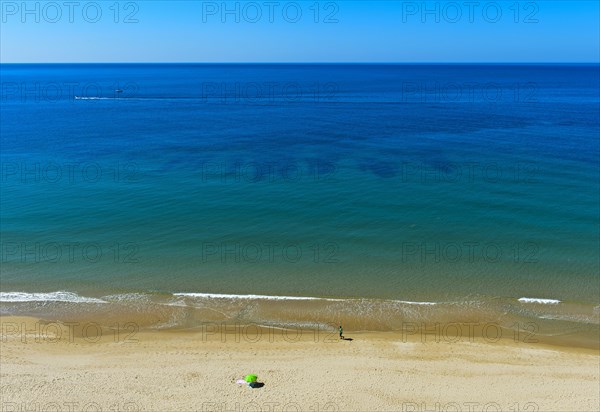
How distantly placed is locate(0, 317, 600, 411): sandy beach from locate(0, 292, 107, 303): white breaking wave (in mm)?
2084

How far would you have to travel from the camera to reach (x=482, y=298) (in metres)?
30.1

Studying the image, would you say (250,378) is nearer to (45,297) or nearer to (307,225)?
(45,297)

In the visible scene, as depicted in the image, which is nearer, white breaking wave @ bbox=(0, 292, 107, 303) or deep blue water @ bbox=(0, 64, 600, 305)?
white breaking wave @ bbox=(0, 292, 107, 303)

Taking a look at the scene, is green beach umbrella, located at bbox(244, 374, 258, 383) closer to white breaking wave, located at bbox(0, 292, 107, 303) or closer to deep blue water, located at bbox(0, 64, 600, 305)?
deep blue water, located at bbox(0, 64, 600, 305)

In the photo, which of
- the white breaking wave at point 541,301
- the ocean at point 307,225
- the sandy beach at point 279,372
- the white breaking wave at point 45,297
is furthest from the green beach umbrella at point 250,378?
the white breaking wave at point 541,301

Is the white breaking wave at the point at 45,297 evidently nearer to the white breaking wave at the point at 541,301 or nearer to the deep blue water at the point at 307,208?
the deep blue water at the point at 307,208

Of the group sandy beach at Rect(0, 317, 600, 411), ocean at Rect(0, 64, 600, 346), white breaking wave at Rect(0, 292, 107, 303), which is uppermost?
ocean at Rect(0, 64, 600, 346)

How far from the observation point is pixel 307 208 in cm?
4444

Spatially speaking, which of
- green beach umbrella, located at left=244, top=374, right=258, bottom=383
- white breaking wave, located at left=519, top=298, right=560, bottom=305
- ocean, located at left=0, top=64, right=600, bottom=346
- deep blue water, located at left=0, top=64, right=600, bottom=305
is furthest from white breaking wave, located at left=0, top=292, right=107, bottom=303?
white breaking wave, located at left=519, top=298, right=560, bottom=305

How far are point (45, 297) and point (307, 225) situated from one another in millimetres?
21162

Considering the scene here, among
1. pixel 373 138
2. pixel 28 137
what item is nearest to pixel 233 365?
pixel 373 138

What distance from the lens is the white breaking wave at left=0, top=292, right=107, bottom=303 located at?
29625 millimetres

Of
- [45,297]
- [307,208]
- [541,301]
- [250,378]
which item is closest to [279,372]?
[250,378]

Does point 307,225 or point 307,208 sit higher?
point 307,208
